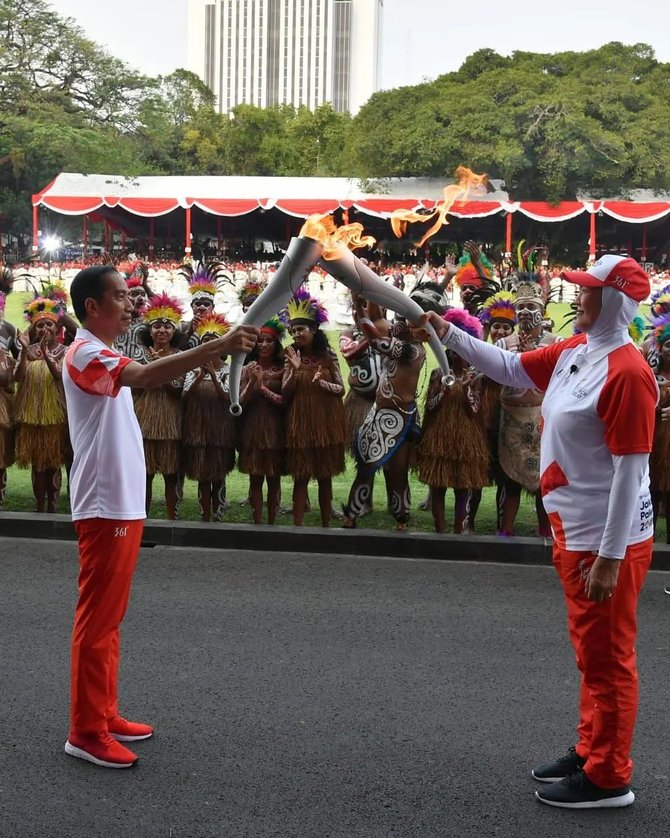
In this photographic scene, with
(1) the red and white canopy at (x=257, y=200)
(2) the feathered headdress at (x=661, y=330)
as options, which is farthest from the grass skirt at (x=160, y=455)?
(1) the red and white canopy at (x=257, y=200)

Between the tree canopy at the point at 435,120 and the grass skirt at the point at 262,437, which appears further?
the tree canopy at the point at 435,120

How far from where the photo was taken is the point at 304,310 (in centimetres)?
787

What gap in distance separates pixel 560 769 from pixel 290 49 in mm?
146269

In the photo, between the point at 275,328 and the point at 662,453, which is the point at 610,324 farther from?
the point at 275,328

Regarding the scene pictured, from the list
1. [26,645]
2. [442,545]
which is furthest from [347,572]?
[26,645]

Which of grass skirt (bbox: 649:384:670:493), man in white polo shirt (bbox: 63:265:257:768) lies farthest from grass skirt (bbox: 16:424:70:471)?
grass skirt (bbox: 649:384:670:493)

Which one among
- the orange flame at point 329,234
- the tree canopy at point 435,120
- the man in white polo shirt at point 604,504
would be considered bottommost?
the man in white polo shirt at point 604,504

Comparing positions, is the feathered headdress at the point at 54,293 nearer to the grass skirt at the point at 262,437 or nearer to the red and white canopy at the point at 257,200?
the grass skirt at the point at 262,437

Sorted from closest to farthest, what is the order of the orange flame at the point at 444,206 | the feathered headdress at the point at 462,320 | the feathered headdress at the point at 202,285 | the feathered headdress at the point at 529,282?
the orange flame at the point at 444,206 < the feathered headdress at the point at 462,320 < the feathered headdress at the point at 529,282 < the feathered headdress at the point at 202,285

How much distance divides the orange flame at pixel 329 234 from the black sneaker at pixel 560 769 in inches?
86.0

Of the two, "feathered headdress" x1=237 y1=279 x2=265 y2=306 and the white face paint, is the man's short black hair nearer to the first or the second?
the white face paint

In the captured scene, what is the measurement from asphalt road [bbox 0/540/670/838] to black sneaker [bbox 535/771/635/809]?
40 mm

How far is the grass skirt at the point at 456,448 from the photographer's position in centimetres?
768

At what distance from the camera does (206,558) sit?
295 inches
